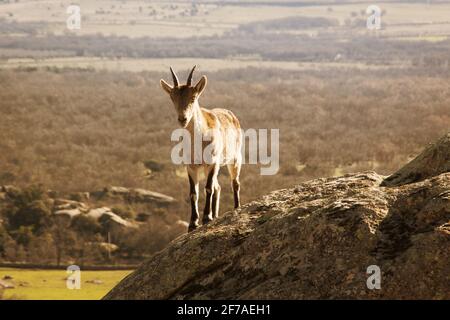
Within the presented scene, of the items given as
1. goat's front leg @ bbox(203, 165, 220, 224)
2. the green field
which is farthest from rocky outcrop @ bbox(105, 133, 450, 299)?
→ the green field

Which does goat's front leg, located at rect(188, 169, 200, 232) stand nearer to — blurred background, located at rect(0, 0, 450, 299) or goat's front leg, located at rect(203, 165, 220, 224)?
goat's front leg, located at rect(203, 165, 220, 224)

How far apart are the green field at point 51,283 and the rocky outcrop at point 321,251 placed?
43710 mm

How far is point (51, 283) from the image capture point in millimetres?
70562

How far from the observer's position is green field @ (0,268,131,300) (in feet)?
194

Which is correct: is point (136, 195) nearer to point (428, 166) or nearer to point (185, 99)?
point (185, 99)

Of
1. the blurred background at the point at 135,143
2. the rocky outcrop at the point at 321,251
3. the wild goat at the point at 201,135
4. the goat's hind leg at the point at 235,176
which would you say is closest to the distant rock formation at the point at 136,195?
the blurred background at the point at 135,143

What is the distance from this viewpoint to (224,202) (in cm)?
8119

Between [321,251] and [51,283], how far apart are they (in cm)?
6338

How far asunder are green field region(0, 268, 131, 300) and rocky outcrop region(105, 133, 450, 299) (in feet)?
143

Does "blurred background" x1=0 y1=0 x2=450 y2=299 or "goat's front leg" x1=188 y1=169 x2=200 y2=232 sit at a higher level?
"blurred background" x1=0 y1=0 x2=450 y2=299

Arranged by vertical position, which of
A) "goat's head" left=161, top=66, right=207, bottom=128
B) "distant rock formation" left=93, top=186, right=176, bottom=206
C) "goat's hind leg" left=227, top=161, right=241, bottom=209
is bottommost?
"goat's hind leg" left=227, top=161, right=241, bottom=209

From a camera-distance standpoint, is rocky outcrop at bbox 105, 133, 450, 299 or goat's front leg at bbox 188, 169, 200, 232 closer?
rocky outcrop at bbox 105, 133, 450, 299

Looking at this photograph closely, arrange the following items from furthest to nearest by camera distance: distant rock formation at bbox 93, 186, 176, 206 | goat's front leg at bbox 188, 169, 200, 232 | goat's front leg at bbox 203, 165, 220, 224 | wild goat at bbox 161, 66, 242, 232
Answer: distant rock formation at bbox 93, 186, 176, 206 < goat's front leg at bbox 203, 165, 220, 224 < wild goat at bbox 161, 66, 242, 232 < goat's front leg at bbox 188, 169, 200, 232

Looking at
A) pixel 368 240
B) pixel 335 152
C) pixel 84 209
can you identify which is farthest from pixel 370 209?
pixel 335 152
